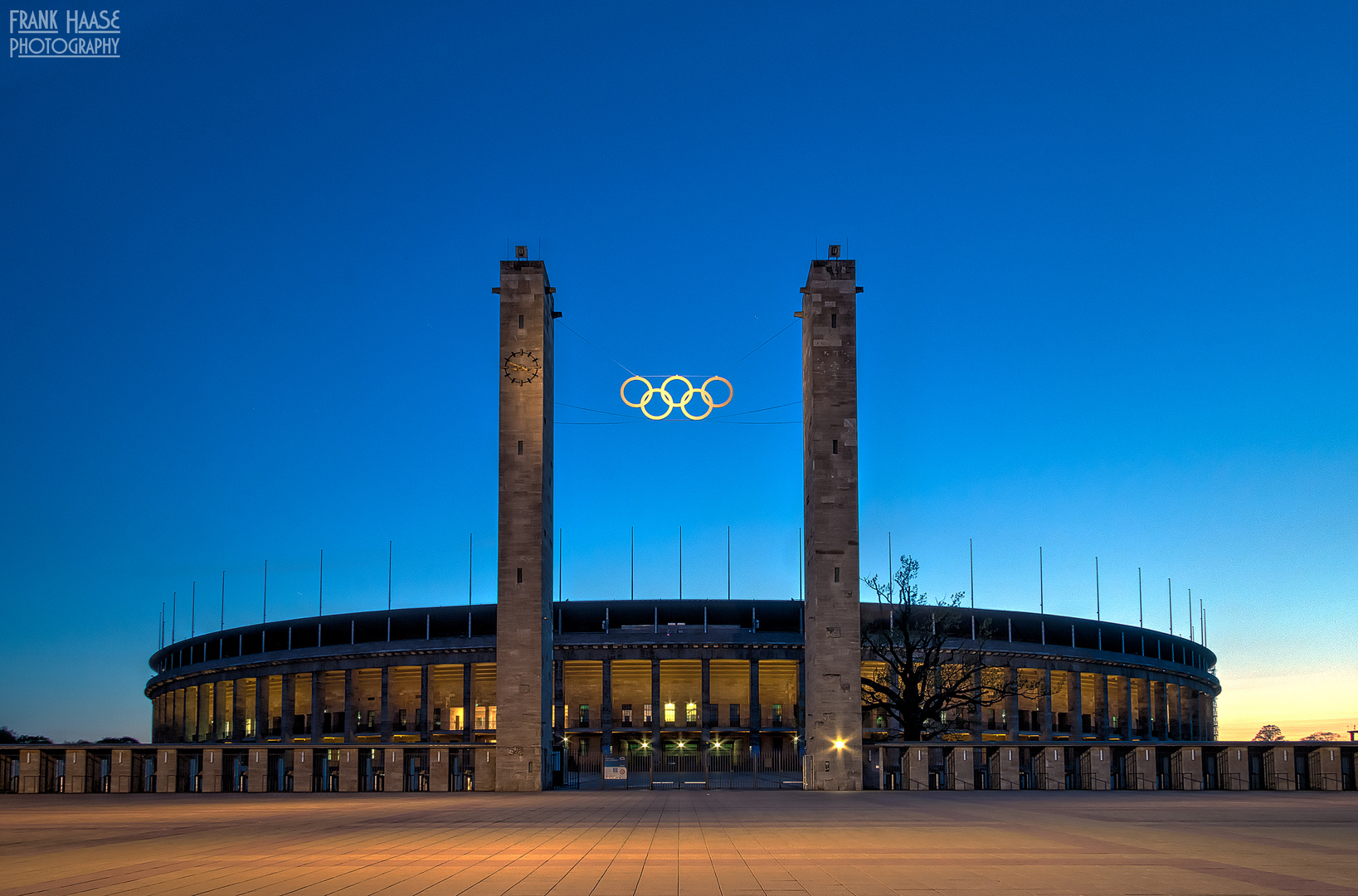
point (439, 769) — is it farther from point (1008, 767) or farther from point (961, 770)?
point (1008, 767)

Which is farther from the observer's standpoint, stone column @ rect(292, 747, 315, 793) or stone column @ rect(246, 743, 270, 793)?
stone column @ rect(292, 747, 315, 793)

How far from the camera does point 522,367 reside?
1955 inches

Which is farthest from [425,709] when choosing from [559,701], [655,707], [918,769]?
[918,769]

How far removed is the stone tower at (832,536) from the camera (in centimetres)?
4581

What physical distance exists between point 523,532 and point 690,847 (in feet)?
90.6

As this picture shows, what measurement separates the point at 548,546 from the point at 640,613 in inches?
1723

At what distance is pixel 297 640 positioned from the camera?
100688mm

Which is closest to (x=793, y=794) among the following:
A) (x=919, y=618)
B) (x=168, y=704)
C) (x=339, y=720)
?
(x=919, y=618)

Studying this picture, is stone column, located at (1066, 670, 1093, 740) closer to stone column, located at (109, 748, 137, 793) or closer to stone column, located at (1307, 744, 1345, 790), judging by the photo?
stone column, located at (1307, 744, 1345, 790)

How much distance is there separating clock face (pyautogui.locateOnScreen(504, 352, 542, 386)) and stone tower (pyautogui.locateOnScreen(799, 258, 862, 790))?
483 inches

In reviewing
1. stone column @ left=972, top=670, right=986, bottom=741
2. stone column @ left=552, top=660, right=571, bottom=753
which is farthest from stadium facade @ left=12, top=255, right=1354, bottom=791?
stone column @ left=972, top=670, right=986, bottom=741

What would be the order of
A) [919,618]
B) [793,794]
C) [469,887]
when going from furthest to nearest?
[919,618]
[793,794]
[469,887]

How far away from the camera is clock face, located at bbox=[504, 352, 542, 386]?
49.6m

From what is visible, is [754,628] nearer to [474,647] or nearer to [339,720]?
[474,647]
